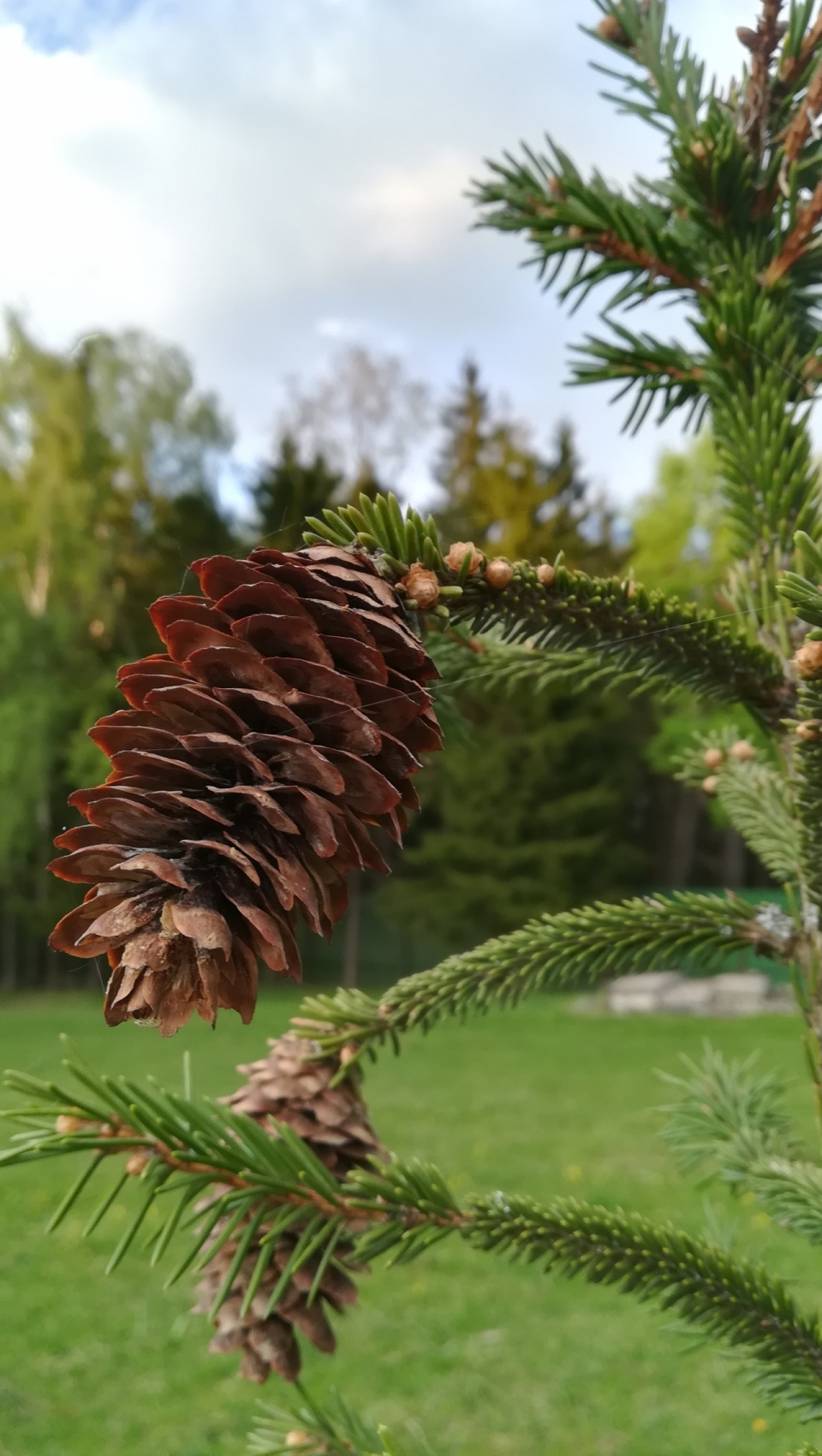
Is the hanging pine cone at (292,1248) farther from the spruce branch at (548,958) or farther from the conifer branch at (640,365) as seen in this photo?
the conifer branch at (640,365)

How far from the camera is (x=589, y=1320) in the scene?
2605 millimetres

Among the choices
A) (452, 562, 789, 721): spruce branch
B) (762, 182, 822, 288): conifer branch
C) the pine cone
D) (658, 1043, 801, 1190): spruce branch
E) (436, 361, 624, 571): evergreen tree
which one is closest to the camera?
the pine cone

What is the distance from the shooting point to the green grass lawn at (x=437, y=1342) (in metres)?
2.03

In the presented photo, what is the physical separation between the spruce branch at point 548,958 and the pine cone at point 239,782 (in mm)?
191

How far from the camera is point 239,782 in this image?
318 millimetres

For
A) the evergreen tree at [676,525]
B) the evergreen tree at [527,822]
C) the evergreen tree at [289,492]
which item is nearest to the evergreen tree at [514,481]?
the evergreen tree at [289,492]

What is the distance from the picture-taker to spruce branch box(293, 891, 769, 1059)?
0.51 meters

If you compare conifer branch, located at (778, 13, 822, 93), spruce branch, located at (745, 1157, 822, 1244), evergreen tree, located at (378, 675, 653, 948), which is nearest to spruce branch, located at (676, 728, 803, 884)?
spruce branch, located at (745, 1157, 822, 1244)

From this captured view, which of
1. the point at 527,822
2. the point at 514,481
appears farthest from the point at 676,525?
the point at 514,481

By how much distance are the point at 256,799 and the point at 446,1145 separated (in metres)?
3.98

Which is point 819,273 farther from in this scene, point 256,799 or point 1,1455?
point 1,1455

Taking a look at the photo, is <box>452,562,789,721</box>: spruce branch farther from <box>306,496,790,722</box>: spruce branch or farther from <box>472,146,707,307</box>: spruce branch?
<box>472,146,707,307</box>: spruce branch

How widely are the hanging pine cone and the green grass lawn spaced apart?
0.59 m

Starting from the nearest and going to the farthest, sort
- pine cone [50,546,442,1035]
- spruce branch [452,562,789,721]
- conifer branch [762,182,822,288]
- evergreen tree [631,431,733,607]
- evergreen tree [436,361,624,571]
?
pine cone [50,546,442,1035] < spruce branch [452,562,789,721] < conifer branch [762,182,822,288] < evergreen tree [436,361,624,571] < evergreen tree [631,431,733,607]
